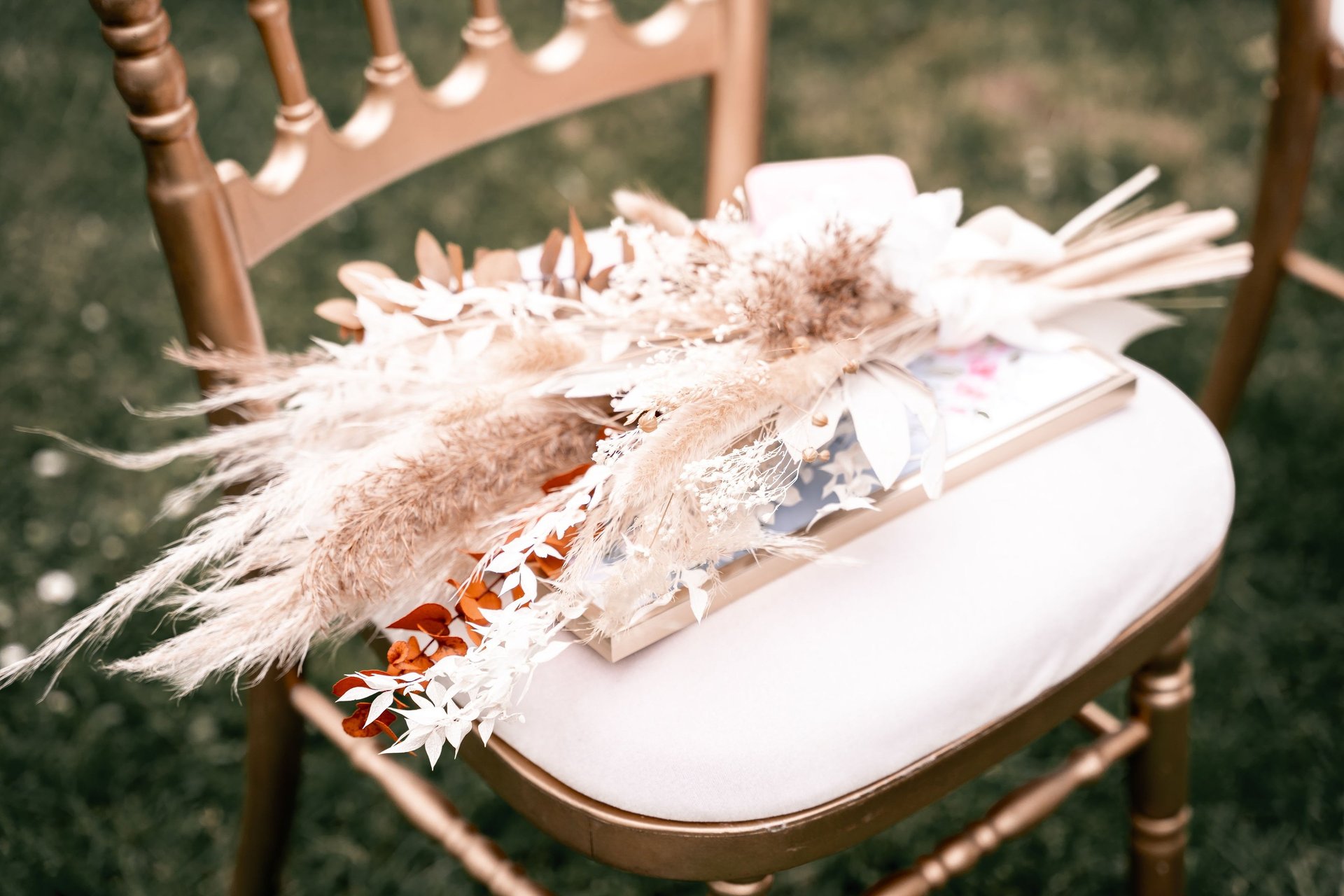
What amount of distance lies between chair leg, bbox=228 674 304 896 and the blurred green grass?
0.54 feet

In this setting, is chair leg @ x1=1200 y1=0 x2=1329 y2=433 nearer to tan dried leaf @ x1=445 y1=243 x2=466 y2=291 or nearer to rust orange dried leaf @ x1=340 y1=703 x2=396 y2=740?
tan dried leaf @ x1=445 y1=243 x2=466 y2=291

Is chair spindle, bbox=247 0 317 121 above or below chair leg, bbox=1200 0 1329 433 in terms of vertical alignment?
above

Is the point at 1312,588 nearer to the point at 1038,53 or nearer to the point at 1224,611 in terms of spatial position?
the point at 1224,611

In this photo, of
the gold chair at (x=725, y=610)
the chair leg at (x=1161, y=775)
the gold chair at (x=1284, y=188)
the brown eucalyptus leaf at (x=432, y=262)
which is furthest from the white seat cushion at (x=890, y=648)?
the gold chair at (x=1284, y=188)

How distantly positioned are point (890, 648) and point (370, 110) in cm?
53

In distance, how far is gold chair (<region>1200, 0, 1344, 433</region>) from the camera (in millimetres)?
1189

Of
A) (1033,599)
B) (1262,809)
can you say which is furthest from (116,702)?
(1262,809)

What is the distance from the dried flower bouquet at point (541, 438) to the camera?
2.01ft

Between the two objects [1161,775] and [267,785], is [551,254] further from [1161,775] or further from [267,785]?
[1161,775]

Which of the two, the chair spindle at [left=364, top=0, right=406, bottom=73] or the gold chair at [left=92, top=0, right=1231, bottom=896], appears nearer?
the gold chair at [left=92, top=0, right=1231, bottom=896]

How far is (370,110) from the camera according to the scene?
87 cm

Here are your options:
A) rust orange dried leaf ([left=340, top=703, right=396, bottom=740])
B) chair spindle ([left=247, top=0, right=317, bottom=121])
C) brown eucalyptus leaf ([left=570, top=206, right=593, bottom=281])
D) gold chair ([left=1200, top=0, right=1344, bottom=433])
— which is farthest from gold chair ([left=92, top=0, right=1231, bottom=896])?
gold chair ([left=1200, top=0, right=1344, bottom=433])

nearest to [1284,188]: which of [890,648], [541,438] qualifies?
[890,648]

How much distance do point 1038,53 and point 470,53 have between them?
6.41 ft
